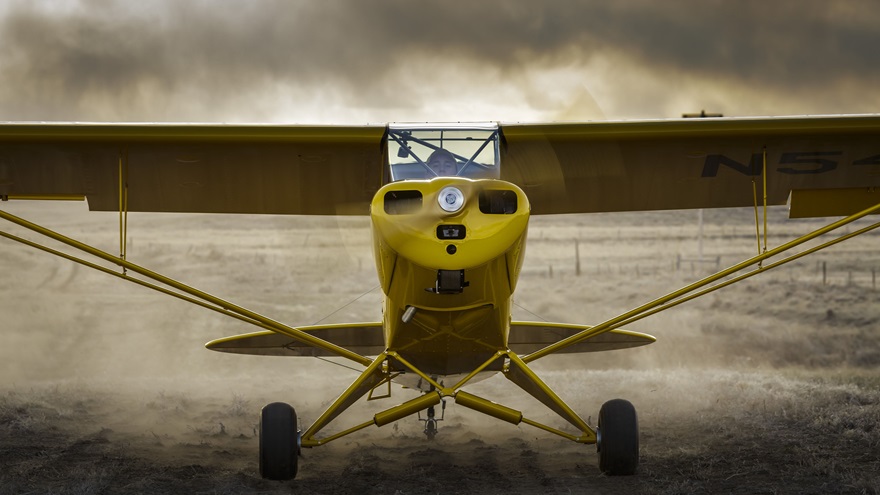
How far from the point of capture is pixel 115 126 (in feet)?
33.2

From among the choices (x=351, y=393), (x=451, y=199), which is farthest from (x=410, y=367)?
(x=451, y=199)

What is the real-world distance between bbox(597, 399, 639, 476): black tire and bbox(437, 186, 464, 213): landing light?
9.20ft

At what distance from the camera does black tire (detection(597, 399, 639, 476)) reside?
916 cm

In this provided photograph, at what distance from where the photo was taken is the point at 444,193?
7.38m

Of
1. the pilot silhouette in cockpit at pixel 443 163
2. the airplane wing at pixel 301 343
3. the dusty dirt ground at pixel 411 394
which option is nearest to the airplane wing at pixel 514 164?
the pilot silhouette in cockpit at pixel 443 163

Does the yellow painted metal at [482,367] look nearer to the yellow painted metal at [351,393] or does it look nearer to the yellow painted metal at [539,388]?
the yellow painted metal at [539,388]

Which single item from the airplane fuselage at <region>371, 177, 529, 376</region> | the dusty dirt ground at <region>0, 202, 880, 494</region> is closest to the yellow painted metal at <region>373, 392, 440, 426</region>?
the airplane fuselage at <region>371, 177, 529, 376</region>

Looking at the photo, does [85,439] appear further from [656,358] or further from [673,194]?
[656,358]

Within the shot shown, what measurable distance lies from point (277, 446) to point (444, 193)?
3.06 metres

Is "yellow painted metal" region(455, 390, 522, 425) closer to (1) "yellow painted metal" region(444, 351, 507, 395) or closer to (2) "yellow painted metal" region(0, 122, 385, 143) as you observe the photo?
(1) "yellow painted metal" region(444, 351, 507, 395)

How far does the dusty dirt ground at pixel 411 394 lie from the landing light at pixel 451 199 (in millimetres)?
1245

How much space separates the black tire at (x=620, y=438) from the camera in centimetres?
916

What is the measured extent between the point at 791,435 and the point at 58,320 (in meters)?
22.1

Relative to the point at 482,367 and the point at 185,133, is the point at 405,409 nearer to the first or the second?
the point at 482,367
